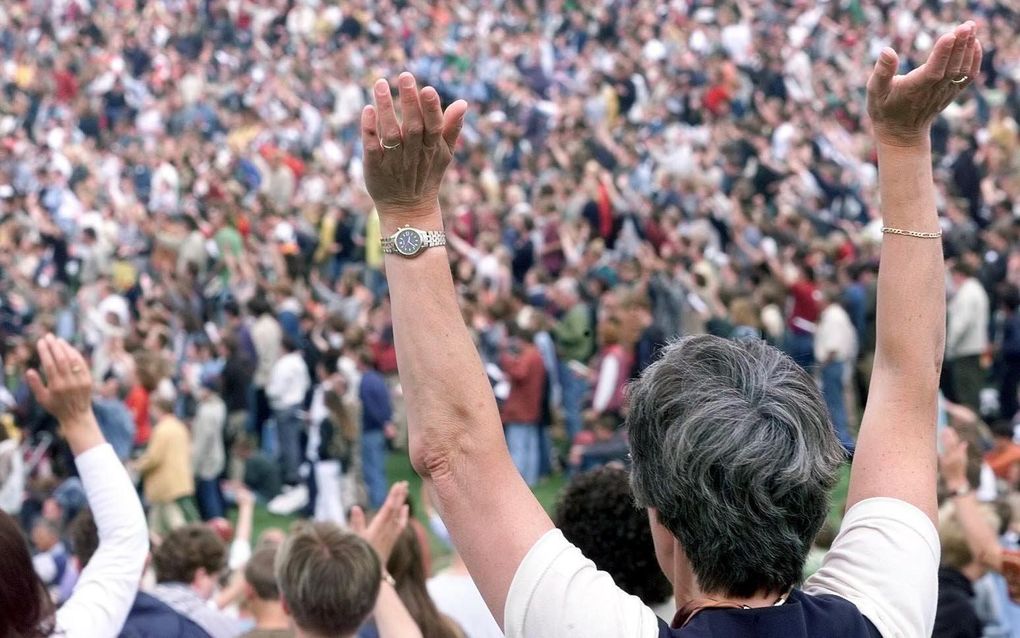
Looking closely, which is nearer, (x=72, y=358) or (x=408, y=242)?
(x=408, y=242)

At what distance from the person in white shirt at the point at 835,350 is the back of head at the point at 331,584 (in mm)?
8715

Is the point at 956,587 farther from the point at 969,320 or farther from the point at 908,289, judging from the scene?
the point at 969,320

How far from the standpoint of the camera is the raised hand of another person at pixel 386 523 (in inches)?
133

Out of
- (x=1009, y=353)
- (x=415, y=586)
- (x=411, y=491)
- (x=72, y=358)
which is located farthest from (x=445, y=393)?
(x=1009, y=353)

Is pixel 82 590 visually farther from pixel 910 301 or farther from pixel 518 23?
pixel 518 23

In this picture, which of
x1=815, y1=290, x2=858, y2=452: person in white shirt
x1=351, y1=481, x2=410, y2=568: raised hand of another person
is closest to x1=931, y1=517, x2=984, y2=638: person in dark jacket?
x1=351, y1=481, x2=410, y2=568: raised hand of another person

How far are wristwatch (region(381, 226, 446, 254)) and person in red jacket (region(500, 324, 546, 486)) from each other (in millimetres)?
9318

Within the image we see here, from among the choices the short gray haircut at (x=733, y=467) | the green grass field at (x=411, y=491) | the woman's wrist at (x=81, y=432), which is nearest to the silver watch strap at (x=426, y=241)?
the short gray haircut at (x=733, y=467)

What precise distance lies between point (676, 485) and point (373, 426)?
904 centimetres

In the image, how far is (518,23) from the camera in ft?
85.4

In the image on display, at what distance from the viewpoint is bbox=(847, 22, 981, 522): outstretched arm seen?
6.14ft

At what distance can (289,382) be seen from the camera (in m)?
11.3

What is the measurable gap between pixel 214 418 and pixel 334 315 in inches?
78.2

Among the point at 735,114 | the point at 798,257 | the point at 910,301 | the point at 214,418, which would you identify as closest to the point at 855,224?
the point at 798,257
